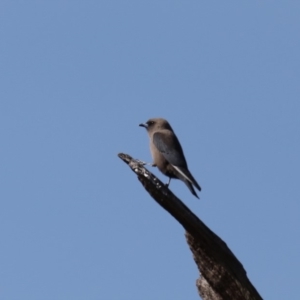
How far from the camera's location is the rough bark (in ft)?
34.3

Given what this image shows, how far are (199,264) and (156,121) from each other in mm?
6206

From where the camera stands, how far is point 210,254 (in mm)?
10617

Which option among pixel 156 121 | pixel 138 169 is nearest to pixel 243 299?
pixel 138 169

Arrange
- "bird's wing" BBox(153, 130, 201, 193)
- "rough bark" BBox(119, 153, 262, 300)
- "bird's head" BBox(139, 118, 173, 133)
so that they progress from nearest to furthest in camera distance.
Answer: "rough bark" BBox(119, 153, 262, 300) → "bird's wing" BBox(153, 130, 201, 193) → "bird's head" BBox(139, 118, 173, 133)

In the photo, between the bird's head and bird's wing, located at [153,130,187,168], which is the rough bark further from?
the bird's head

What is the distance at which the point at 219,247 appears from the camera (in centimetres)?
1059

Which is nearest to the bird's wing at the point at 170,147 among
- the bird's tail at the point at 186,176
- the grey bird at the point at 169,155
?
the grey bird at the point at 169,155

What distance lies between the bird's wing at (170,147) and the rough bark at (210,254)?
4.33 metres

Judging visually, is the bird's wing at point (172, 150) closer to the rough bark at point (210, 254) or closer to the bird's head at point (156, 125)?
the bird's head at point (156, 125)

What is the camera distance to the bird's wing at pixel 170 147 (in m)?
15.1

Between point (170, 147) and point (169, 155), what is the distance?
25cm

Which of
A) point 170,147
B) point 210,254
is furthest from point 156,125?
point 210,254

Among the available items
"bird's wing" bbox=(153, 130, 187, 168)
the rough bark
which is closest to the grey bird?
"bird's wing" bbox=(153, 130, 187, 168)

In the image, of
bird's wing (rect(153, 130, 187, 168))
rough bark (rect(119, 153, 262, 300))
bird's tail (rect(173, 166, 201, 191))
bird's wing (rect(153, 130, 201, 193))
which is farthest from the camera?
bird's wing (rect(153, 130, 187, 168))
